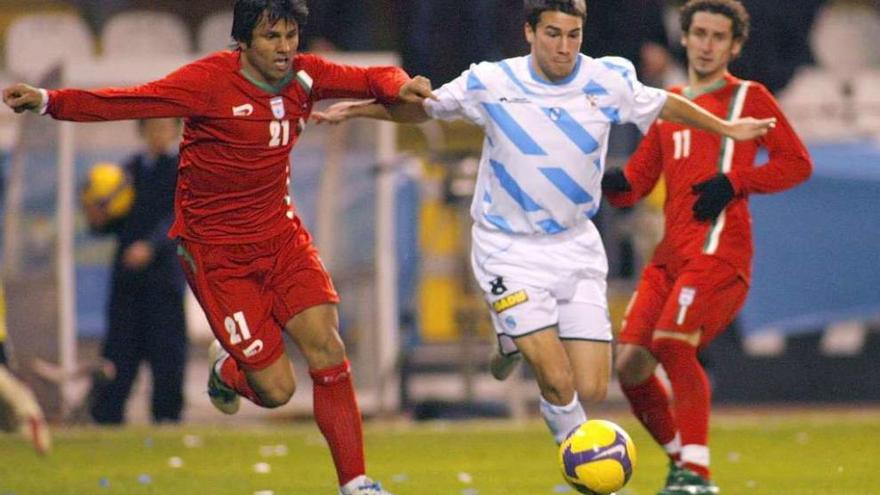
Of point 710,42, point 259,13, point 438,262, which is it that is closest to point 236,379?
point 259,13

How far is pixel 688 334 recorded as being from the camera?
8680 mm

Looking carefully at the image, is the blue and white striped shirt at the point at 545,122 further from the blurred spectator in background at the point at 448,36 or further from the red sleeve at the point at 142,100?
the blurred spectator in background at the point at 448,36

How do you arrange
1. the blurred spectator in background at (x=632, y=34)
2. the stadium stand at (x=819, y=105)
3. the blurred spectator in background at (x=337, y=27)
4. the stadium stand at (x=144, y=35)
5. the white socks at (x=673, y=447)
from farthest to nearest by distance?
the stadium stand at (x=144, y=35) → the stadium stand at (x=819, y=105) → the blurred spectator in background at (x=337, y=27) → the blurred spectator in background at (x=632, y=34) → the white socks at (x=673, y=447)

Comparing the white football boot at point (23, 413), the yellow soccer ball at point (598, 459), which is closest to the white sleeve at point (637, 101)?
the yellow soccer ball at point (598, 459)

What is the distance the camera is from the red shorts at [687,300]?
340 inches

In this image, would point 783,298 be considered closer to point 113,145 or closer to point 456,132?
point 456,132

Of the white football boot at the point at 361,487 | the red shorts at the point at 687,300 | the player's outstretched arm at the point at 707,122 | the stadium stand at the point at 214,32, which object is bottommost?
the white football boot at the point at 361,487

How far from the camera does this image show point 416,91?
25.9ft

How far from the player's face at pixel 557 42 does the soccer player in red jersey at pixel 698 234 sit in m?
1.05

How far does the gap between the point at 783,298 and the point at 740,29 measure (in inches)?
207

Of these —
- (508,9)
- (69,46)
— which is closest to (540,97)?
(508,9)

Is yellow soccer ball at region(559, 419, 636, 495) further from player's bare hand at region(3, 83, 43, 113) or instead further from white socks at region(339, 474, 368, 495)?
player's bare hand at region(3, 83, 43, 113)

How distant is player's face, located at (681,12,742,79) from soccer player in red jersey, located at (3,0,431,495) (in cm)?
150

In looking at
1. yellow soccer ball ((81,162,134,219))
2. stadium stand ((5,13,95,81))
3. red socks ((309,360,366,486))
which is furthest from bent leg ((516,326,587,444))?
stadium stand ((5,13,95,81))
